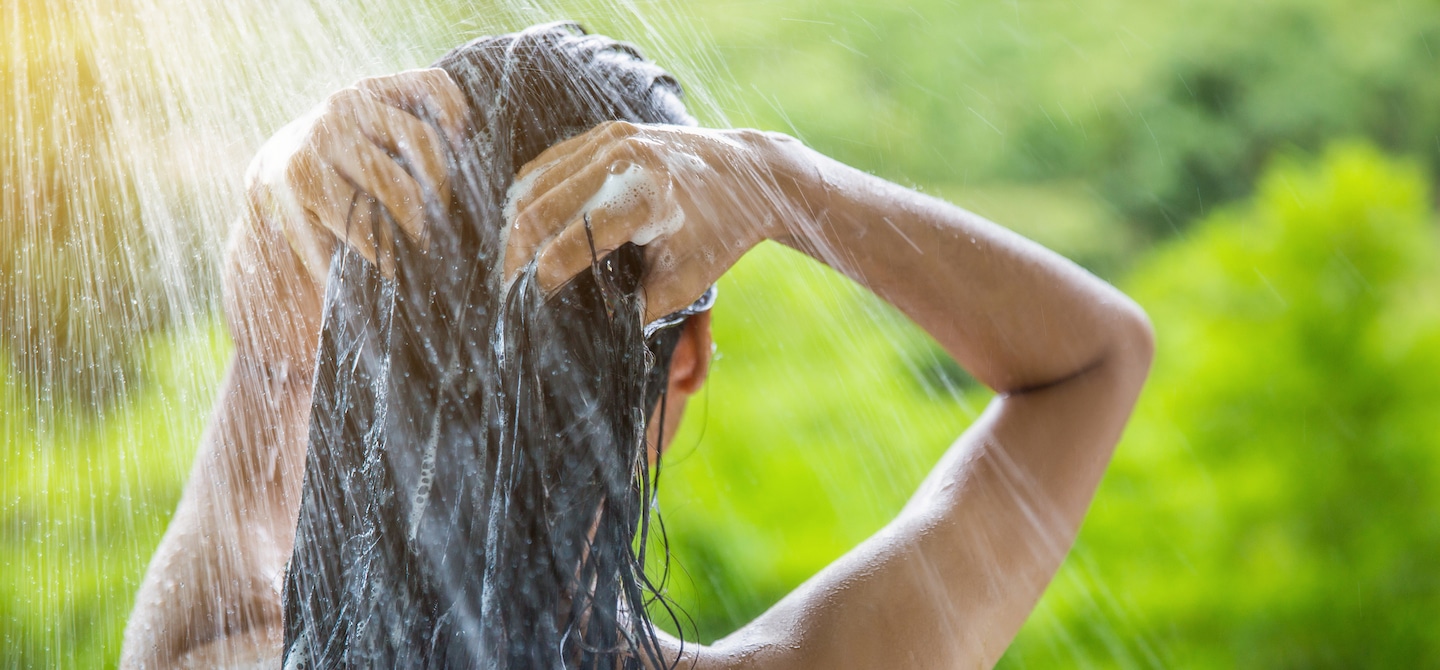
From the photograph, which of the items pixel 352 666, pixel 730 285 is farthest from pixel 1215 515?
pixel 352 666

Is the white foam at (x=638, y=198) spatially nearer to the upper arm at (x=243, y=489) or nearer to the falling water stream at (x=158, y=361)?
the upper arm at (x=243, y=489)

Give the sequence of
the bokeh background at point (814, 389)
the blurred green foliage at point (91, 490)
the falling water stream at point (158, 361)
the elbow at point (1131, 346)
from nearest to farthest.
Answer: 1. the elbow at point (1131, 346)
2. the falling water stream at point (158, 361)
3. the bokeh background at point (814, 389)
4. the blurred green foliage at point (91, 490)

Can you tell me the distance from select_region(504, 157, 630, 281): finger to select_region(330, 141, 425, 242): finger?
65mm

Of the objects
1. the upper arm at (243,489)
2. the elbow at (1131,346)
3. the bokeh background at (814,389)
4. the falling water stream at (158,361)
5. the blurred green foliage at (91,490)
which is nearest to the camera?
the upper arm at (243,489)

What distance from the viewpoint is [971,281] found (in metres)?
0.91

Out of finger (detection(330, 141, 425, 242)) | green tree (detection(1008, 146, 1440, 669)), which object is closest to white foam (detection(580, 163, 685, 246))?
finger (detection(330, 141, 425, 242))

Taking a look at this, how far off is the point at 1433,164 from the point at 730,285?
10.5 feet

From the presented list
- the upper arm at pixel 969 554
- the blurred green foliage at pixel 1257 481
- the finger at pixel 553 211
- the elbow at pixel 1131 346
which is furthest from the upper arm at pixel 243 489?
the blurred green foliage at pixel 1257 481

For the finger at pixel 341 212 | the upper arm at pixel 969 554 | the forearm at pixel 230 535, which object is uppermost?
the finger at pixel 341 212

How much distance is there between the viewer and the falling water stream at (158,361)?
2.19 metres

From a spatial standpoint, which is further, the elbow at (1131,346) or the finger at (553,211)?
the elbow at (1131,346)

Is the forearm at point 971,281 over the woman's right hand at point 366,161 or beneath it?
beneath

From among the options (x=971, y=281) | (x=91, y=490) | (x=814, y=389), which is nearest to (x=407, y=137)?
(x=971, y=281)

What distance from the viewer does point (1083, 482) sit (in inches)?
36.0
